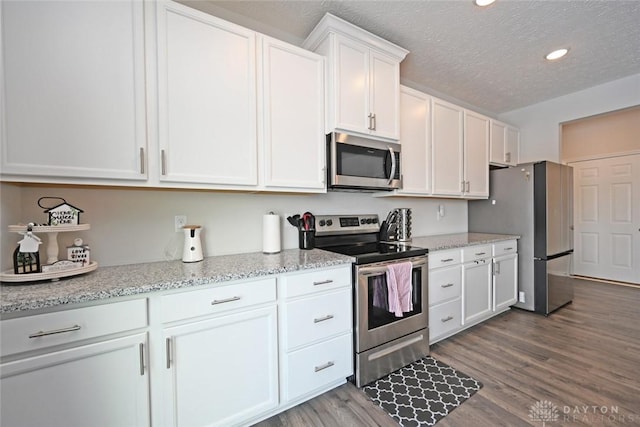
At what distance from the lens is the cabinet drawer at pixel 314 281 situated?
153cm

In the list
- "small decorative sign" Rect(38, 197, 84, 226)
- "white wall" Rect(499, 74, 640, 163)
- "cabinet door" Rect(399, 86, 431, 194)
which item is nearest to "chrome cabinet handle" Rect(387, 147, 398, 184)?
"cabinet door" Rect(399, 86, 431, 194)

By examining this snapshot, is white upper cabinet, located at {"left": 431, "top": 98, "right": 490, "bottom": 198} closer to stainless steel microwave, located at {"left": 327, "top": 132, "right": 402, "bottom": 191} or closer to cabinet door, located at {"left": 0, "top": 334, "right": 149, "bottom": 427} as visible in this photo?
stainless steel microwave, located at {"left": 327, "top": 132, "right": 402, "bottom": 191}

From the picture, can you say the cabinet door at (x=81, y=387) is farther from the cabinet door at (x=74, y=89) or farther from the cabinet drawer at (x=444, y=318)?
the cabinet drawer at (x=444, y=318)

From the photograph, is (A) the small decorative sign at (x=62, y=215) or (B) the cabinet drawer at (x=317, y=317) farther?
(B) the cabinet drawer at (x=317, y=317)

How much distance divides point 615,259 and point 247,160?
19.1ft

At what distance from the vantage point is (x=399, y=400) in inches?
65.2

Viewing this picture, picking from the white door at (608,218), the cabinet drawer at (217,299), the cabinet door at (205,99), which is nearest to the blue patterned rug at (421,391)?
the cabinet drawer at (217,299)

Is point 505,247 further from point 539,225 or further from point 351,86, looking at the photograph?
point 351,86

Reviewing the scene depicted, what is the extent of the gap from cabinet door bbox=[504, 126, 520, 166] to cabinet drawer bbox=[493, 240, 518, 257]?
3.96 ft

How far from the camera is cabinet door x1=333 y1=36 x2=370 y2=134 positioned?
A: 6.51 feet

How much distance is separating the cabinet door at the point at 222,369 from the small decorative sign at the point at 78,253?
605 mm

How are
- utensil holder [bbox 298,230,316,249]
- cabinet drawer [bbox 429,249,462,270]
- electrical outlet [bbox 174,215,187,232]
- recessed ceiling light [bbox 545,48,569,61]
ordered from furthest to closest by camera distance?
recessed ceiling light [bbox 545,48,569,61] → cabinet drawer [bbox 429,249,462,270] → utensil holder [bbox 298,230,316,249] → electrical outlet [bbox 174,215,187,232]

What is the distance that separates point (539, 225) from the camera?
117 inches

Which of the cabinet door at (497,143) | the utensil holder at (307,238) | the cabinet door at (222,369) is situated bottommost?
the cabinet door at (222,369)
